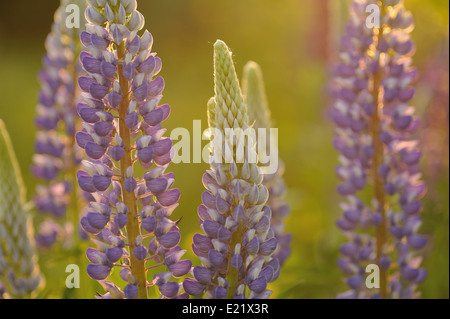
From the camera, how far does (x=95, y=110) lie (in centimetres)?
204

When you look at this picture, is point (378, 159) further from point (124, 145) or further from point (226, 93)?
point (124, 145)

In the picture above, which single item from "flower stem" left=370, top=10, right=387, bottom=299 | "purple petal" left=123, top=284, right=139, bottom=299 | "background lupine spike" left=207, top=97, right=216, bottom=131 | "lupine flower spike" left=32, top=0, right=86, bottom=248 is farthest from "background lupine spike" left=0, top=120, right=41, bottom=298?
"flower stem" left=370, top=10, right=387, bottom=299

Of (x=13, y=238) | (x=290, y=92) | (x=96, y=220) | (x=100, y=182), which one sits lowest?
(x=13, y=238)

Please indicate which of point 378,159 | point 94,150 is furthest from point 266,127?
point 94,150

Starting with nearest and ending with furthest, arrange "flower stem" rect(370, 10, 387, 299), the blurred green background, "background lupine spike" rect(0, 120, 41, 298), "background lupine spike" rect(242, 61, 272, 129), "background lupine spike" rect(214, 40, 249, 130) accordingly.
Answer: "background lupine spike" rect(214, 40, 249, 130)
"background lupine spike" rect(0, 120, 41, 298)
"flower stem" rect(370, 10, 387, 299)
"background lupine spike" rect(242, 61, 272, 129)
the blurred green background

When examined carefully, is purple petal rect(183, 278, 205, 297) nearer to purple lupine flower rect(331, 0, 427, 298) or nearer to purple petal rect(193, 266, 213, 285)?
purple petal rect(193, 266, 213, 285)

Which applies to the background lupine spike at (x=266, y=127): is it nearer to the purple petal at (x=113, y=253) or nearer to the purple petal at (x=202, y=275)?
the purple petal at (x=202, y=275)

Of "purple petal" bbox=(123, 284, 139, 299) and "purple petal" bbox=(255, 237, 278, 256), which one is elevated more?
"purple petal" bbox=(255, 237, 278, 256)

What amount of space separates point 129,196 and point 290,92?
15.7 feet

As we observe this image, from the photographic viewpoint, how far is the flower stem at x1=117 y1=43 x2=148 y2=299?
204cm

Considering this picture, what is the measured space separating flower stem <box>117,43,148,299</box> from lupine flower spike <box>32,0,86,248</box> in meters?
1.25

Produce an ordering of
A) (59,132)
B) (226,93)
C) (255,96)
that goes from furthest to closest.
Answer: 1. (59,132)
2. (255,96)
3. (226,93)

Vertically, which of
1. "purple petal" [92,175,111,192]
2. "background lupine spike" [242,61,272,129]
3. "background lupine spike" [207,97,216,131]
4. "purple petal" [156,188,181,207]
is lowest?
"purple petal" [156,188,181,207]

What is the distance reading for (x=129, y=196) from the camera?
6.80 feet
